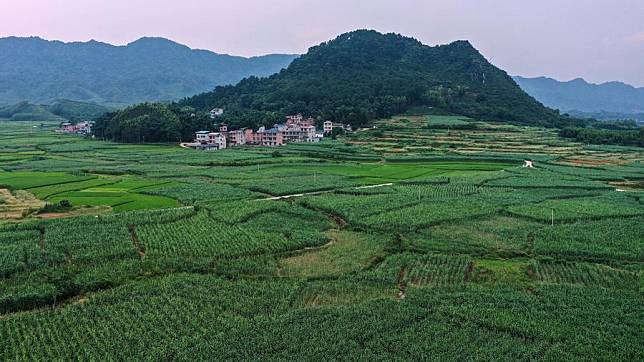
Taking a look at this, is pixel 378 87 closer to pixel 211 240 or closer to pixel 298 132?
pixel 298 132

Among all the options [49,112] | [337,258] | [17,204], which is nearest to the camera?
[337,258]

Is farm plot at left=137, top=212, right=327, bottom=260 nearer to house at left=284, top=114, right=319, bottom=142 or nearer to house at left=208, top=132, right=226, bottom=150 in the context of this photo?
house at left=208, top=132, right=226, bottom=150

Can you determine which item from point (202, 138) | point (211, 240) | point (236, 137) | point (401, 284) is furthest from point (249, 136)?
point (401, 284)

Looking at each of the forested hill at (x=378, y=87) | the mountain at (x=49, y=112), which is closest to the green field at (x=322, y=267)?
the forested hill at (x=378, y=87)

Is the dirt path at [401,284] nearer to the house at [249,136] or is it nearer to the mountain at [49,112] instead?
the house at [249,136]

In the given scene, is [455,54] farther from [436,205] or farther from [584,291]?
[584,291]

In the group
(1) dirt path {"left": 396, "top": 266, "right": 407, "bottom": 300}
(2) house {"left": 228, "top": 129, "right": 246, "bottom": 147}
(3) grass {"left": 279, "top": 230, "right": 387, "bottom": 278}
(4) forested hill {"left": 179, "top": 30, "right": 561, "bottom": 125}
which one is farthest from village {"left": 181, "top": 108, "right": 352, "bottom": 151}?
(1) dirt path {"left": 396, "top": 266, "right": 407, "bottom": 300}
